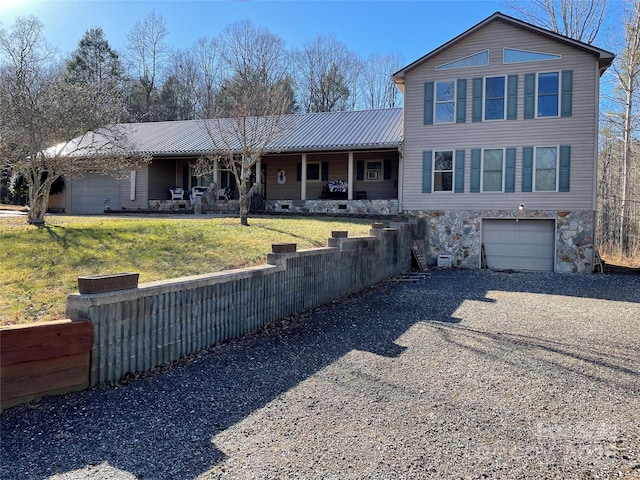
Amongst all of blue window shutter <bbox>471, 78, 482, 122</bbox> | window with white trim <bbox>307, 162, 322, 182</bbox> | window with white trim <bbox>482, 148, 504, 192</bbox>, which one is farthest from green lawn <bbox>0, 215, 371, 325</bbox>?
window with white trim <bbox>307, 162, 322, 182</bbox>

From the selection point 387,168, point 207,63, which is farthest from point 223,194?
point 207,63

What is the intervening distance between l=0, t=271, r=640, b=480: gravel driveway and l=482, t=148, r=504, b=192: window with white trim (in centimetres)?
862

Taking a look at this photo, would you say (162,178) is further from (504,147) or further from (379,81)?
(379,81)

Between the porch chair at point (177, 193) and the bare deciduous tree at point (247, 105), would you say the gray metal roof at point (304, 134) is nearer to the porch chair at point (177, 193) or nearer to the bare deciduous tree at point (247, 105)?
the bare deciduous tree at point (247, 105)

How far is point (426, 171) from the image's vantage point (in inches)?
584

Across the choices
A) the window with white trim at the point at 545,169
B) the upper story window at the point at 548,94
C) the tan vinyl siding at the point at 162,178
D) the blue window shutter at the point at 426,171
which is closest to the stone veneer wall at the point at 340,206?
the blue window shutter at the point at 426,171

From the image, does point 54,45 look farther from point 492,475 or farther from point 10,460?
point 492,475

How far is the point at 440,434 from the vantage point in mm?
3150

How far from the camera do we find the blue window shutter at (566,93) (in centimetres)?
1333

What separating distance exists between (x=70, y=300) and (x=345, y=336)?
127 inches

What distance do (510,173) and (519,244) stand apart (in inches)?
87.9

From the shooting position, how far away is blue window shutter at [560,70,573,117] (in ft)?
43.7

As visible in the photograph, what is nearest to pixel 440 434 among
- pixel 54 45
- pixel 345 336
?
pixel 345 336

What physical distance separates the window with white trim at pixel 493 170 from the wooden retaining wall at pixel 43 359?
12988 mm
